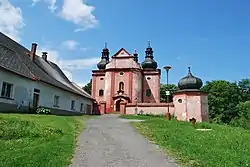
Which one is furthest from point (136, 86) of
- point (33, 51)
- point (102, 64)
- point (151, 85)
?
point (33, 51)

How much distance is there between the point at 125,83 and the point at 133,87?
5.06 ft

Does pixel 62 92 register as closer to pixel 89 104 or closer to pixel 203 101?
pixel 89 104

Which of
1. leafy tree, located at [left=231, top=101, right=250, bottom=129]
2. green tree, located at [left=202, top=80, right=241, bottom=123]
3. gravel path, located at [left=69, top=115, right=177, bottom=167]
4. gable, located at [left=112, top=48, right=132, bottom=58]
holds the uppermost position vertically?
gable, located at [left=112, top=48, right=132, bottom=58]

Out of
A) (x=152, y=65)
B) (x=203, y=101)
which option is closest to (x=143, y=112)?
(x=203, y=101)

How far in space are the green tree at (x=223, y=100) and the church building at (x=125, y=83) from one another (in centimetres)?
1901

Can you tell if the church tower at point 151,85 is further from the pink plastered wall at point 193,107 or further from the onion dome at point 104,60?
the pink plastered wall at point 193,107

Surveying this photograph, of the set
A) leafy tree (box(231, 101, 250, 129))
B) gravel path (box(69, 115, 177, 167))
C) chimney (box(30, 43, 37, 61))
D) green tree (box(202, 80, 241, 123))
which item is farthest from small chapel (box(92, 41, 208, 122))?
gravel path (box(69, 115, 177, 167))

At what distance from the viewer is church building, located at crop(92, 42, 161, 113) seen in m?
47.8

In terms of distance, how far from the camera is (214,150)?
999cm

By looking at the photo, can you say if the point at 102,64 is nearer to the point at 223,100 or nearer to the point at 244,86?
the point at 223,100

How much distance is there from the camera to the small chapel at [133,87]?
36344 millimetres

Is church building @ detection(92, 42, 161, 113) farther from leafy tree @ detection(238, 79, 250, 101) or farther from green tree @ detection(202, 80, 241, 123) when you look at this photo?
leafy tree @ detection(238, 79, 250, 101)

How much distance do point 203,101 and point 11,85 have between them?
22.8 metres

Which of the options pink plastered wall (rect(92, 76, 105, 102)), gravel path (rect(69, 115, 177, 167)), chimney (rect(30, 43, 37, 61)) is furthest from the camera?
pink plastered wall (rect(92, 76, 105, 102))
